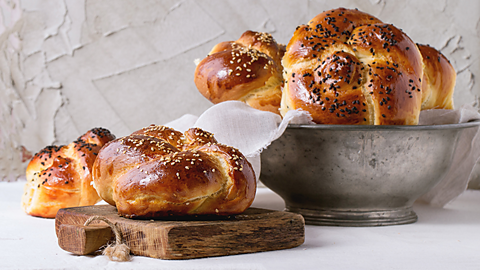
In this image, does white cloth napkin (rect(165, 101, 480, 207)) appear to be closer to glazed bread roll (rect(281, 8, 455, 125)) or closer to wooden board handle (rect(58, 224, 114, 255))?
glazed bread roll (rect(281, 8, 455, 125))

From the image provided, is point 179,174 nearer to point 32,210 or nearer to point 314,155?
point 314,155

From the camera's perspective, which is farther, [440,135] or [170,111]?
[170,111]

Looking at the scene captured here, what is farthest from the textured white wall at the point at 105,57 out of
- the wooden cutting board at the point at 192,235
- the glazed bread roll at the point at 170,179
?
the wooden cutting board at the point at 192,235

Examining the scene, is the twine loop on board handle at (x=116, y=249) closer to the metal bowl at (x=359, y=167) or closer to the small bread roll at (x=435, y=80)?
the metal bowl at (x=359, y=167)

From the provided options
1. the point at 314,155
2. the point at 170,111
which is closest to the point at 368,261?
the point at 314,155

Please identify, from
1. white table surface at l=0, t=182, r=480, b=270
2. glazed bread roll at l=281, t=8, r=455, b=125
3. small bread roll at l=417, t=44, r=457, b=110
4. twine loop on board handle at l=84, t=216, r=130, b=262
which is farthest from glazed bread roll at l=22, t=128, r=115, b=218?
small bread roll at l=417, t=44, r=457, b=110

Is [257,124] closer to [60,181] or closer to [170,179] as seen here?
[170,179]

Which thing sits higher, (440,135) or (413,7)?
(413,7)
